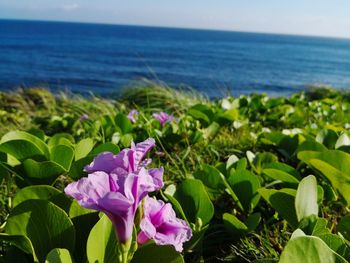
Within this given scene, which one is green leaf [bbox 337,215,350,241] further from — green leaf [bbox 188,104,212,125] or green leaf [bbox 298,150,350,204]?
green leaf [bbox 188,104,212,125]

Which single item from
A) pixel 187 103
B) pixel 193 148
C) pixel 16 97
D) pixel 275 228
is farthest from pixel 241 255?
pixel 16 97

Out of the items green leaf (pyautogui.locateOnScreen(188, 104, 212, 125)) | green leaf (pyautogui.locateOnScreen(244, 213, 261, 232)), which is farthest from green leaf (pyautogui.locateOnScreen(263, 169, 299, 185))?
green leaf (pyautogui.locateOnScreen(188, 104, 212, 125))

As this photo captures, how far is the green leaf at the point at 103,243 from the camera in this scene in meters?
0.95

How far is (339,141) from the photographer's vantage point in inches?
78.6

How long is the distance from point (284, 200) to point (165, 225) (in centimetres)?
50

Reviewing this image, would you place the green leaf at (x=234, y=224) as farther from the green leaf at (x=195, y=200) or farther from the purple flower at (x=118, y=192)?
the purple flower at (x=118, y=192)

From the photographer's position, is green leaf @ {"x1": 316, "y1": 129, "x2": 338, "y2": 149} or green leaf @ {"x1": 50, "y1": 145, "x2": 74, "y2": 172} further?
green leaf @ {"x1": 316, "y1": 129, "x2": 338, "y2": 149}

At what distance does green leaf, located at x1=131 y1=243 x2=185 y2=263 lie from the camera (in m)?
0.95

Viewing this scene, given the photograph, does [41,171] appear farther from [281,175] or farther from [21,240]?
[281,175]

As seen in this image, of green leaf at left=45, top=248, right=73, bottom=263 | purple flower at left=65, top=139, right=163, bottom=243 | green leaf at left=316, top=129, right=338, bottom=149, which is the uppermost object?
purple flower at left=65, top=139, right=163, bottom=243

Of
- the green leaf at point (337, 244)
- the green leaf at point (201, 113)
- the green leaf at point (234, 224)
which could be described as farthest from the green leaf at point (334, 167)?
the green leaf at point (201, 113)

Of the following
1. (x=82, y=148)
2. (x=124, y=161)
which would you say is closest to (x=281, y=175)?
(x=82, y=148)

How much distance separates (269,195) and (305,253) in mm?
523

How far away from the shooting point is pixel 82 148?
168 cm
